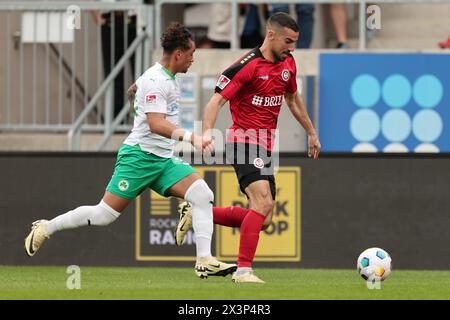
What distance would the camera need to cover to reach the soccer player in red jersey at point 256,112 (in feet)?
36.6

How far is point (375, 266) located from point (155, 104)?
2323 mm

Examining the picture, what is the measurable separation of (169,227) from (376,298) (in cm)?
543

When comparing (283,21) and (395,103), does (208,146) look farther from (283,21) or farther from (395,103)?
(395,103)

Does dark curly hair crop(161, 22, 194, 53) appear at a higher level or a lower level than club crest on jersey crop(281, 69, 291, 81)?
higher

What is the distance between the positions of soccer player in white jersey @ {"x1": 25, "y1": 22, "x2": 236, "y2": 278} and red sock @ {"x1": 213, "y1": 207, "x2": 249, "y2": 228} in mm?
489

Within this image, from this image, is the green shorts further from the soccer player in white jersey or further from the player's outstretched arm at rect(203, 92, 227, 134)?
the player's outstretched arm at rect(203, 92, 227, 134)

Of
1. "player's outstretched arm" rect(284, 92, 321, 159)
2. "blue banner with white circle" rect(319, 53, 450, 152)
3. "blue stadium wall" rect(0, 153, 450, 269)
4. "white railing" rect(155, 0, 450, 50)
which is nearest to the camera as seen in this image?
"player's outstretched arm" rect(284, 92, 321, 159)

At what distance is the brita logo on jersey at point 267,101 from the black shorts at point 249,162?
1.25ft

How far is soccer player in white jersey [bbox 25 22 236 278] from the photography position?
36.2ft

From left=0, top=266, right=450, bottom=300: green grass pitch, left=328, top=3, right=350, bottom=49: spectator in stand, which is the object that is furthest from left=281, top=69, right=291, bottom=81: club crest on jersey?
left=328, top=3, right=350, bottom=49: spectator in stand

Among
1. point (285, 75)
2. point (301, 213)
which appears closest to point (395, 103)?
point (301, 213)

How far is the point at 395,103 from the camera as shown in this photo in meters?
16.0
